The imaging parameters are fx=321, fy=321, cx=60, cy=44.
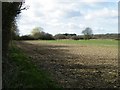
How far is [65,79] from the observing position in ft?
47.4

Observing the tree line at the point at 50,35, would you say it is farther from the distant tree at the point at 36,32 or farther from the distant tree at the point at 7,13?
the distant tree at the point at 7,13

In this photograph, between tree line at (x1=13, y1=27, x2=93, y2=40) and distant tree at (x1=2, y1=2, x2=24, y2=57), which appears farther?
tree line at (x1=13, y1=27, x2=93, y2=40)

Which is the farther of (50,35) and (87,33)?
(87,33)

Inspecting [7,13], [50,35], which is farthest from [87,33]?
[7,13]

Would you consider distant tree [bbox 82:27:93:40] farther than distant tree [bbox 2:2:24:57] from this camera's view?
Yes

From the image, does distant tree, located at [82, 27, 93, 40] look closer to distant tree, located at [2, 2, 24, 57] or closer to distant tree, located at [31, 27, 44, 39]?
distant tree, located at [31, 27, 44, 39]

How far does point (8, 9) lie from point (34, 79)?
270cm

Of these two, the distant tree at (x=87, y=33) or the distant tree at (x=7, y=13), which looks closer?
the distant tree at (x=7, y=13)

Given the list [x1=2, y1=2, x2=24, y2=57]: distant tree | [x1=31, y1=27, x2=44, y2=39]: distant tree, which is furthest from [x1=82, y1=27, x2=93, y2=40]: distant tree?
[x1=2, y1=2, x2=24, y2=57]: distant tree

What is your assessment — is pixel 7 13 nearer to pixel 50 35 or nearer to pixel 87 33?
pixel 50 35

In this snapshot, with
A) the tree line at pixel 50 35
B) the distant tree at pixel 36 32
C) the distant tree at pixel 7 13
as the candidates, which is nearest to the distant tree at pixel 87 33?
the tree line at pixel 50 35

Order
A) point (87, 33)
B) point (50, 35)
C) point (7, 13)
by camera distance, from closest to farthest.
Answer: point (7, 13), point (50, 35), point (87, 33)

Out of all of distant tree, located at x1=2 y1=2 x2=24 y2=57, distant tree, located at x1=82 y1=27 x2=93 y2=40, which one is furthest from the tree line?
distant tree, located at x1=2 y1=2 x2=24 y2=57

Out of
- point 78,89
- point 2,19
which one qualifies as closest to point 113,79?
point 78,89
